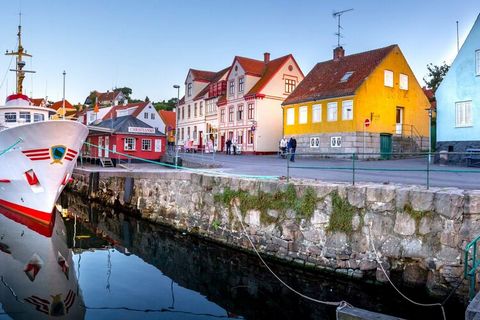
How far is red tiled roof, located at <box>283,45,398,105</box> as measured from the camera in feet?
93.6

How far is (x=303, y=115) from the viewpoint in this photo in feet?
105

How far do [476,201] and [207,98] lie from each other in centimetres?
3956

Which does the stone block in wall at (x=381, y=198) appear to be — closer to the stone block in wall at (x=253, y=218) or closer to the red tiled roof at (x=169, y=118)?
the stone block in wall at (x=253, y=218)

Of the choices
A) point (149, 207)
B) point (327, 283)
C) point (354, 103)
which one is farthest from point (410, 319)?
point (354, 103)

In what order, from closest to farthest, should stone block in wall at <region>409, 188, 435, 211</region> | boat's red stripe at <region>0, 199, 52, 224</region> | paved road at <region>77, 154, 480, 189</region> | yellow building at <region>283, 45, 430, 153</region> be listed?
stone block in wall at <region>409, 188, 435, 211</region>
paved road at <region>77, 154, 480, 189</region>
boat's red stripe at <region>0, 199, 52, 224</region>
yellow building at <region>283, 45, 430, 153</region>

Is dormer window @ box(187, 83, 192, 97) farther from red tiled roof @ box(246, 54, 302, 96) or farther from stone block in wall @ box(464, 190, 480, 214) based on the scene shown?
stone block in wall @ box(464, 190, 480, 214)

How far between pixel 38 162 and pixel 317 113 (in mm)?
21119

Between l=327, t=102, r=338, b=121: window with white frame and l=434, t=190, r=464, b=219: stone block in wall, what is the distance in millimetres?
21671

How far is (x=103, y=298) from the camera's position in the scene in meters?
8.47

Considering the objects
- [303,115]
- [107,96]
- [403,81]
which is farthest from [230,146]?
[107,96]

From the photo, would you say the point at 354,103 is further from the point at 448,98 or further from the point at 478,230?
the point at 478,230

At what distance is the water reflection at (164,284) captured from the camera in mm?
7816

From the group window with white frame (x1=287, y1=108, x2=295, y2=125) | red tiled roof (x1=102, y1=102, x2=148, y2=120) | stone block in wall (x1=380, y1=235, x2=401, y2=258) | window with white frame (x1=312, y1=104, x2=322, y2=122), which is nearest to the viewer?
stone block in wall (x1=380, y1=235, x2=401, y2=258)

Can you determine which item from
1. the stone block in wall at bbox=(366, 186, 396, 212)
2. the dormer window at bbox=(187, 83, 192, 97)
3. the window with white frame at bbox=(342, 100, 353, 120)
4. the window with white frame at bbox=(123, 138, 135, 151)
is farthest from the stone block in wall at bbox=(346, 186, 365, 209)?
the dormer window at bbox=(187, 83, 192, 97)
